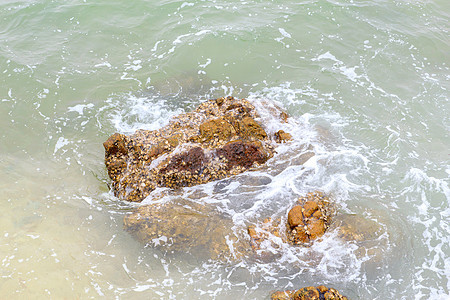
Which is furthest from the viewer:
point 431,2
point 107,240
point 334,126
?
point 431,2

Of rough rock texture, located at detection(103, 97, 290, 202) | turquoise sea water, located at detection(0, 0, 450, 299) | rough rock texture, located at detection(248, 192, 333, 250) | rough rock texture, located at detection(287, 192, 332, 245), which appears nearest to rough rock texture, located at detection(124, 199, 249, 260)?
turquoise sea water, located at detection(0, 0, 450, 299)

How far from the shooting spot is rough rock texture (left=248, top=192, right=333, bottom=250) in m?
7.37

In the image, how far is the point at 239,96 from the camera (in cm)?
1132

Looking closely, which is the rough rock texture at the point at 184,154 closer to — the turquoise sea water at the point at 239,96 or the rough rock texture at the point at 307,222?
the turquoise sea water at the point at 239,96

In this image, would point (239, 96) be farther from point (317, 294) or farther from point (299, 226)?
point (317, 294)

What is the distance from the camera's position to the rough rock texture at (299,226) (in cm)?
737

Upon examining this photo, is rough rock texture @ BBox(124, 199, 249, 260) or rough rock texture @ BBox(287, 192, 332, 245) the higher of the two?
rough rock texture @ BBox(287, 192, 332, 245)

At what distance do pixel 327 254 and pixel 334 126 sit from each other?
175 inches

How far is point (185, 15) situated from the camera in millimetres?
14805

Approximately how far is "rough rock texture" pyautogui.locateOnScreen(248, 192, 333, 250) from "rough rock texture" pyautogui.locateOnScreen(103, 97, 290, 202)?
1.76 meters

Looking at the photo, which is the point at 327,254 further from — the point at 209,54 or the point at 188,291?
the point at 209,54

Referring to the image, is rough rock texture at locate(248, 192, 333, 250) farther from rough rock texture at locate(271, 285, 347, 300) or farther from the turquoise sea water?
rough rock texture at locate(271, 285, 347, 300)

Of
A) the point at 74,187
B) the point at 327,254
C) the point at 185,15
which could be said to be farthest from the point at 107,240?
the point at 185,15

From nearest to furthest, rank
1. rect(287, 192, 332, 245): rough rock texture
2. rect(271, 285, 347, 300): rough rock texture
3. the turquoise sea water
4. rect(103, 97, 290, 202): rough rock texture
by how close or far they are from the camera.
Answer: rect(271, 285, 347, 300): rough rock texture < the turquoise sea water < rect(287, 192, 332, 245): rough rock texture < rect(103, 97, 290, 202): rough rock texture
